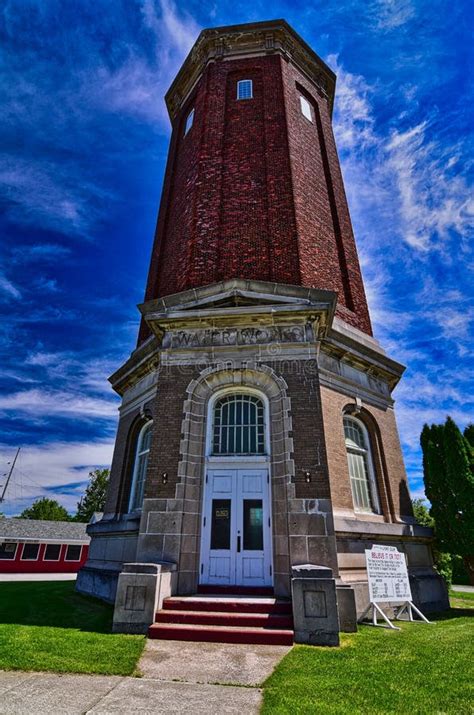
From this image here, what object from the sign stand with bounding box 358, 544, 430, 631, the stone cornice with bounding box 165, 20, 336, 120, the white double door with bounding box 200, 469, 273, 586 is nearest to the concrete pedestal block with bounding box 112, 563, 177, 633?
the white double door with bounding box 200, 469, 273, 586

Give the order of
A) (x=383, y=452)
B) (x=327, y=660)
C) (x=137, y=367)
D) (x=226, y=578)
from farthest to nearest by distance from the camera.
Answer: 1. (x=137, y=367)
2. (x=383, y=452)
3. (x=226, y=578)
4. (x=327, y=660)

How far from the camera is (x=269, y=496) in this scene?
9391 millimetres

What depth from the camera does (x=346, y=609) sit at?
7.49 m

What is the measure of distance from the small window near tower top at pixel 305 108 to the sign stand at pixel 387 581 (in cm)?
1849

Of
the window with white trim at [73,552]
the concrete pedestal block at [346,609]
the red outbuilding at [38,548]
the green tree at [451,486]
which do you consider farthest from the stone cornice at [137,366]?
the window with white trim at [73,552]

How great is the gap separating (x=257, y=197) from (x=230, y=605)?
515 inches

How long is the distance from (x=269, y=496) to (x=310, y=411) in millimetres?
2235

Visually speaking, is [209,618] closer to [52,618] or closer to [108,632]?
[108,632]

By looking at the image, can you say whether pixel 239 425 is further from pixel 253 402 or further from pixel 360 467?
pixel 360 467

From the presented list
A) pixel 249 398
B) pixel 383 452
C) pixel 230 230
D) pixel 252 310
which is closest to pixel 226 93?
pixel 230 230

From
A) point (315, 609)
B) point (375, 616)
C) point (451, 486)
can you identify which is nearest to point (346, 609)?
point (315, 609)

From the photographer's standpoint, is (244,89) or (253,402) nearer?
(253,402)

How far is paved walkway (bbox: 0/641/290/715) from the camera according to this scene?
4.07 m

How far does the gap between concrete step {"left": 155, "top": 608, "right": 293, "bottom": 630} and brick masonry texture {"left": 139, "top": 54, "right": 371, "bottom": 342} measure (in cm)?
904
